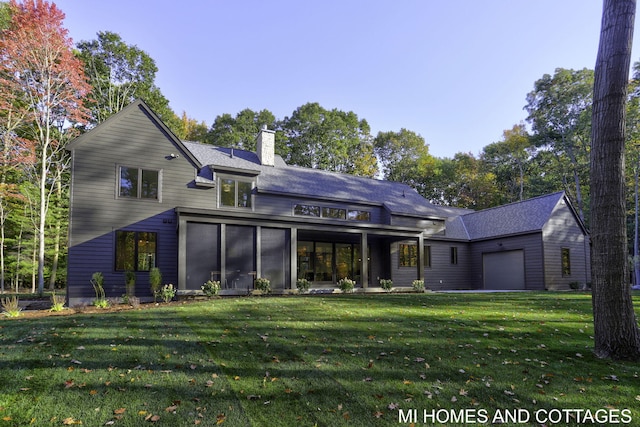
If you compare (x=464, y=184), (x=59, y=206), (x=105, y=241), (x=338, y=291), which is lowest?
(x=338, y=291)

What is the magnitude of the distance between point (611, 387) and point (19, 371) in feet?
24.5

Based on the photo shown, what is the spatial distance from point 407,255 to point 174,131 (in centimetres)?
2082

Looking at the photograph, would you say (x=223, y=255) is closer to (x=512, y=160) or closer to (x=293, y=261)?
(x=293, y=261)

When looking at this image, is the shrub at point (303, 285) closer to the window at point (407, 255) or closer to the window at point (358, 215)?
the window at point (358, 215)

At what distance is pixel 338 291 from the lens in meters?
16.8

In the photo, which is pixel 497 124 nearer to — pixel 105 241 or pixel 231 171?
pixel 231 171

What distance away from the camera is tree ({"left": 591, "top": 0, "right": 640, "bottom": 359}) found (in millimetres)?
6012

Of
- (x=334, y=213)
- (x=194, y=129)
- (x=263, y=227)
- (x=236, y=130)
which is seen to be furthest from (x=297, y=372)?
(x=194, y=129)

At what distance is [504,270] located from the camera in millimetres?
22031

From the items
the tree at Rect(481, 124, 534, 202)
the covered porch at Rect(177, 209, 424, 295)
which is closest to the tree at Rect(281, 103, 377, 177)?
the tree at Rect(481, 124, 534, 202)

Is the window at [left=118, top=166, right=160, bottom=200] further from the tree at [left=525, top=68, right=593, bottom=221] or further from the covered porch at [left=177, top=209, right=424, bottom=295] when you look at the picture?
the tree at [left=525, top=68, right=593, bottom=221]

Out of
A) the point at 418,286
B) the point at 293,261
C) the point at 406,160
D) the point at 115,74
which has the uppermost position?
the point at 115,74

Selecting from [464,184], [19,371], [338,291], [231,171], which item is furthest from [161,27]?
[464,184]

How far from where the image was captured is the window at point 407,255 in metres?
20.7
